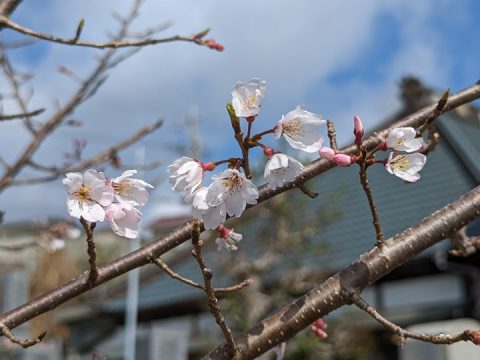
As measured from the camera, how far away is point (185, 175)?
1.12 m

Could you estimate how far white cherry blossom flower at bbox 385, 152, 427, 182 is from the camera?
3.82ft

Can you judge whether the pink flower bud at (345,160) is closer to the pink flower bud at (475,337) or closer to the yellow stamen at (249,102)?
the yellow stamen at (249,102)

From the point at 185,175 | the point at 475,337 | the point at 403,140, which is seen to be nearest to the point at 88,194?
the point at 185,175

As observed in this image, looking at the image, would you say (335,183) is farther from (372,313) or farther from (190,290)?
(372,313)

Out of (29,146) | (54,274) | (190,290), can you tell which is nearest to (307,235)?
(190,290)

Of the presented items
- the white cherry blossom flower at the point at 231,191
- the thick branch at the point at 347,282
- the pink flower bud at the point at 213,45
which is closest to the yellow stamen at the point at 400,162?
the thick branch at the point at 347,282

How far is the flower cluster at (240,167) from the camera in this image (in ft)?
3.48

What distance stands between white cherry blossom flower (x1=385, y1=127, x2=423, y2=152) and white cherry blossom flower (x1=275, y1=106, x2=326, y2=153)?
0.36 ft

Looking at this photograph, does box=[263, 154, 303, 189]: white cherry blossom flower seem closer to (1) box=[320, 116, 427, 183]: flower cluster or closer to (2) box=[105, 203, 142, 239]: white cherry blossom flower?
(1) box=[320, 116, 427, 183]: flower cluster

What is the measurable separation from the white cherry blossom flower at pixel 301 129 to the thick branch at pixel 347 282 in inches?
8.7

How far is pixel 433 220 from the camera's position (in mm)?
1252

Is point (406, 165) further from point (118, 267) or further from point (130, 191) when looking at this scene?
point (118, 267)

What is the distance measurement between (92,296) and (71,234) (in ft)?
23.5

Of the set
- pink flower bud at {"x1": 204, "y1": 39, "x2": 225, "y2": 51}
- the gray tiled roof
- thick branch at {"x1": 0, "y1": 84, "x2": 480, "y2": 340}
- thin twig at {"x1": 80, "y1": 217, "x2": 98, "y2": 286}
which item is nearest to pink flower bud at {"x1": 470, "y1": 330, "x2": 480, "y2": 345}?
thick branch at {"x1": 0, "y1": 84, "x2": 480, "y2": 340}
